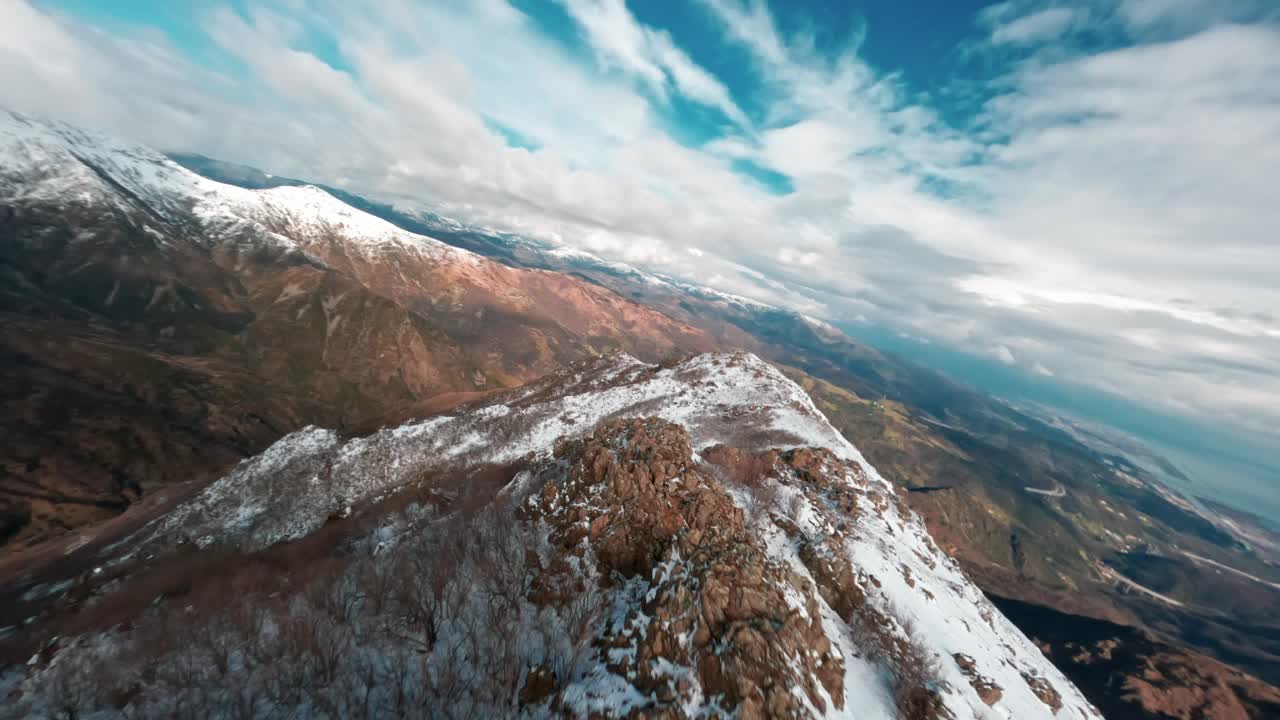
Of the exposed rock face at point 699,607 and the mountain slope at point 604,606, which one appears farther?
the mountain slope at point 604,606

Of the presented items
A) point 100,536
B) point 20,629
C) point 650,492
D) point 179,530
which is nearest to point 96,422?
point 100,536

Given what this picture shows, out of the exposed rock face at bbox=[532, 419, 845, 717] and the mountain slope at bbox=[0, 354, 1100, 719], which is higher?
the exposed rock face at bbox=[532, 419, 845, 717]

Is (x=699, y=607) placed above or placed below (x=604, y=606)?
above

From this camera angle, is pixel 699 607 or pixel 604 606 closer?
pixel 699 607

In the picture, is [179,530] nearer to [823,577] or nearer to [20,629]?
[20,629]

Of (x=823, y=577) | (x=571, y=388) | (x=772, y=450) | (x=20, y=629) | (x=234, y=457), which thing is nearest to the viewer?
(x=823, y=577)

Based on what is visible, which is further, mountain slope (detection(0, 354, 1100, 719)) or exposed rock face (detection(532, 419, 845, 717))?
mountain slope (detection(0, 354, 1100, 719))

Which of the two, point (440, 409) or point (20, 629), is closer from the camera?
point (20, 629)

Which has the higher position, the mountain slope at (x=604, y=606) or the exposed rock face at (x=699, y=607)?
the exposed rock face at (x=699, y=607)
